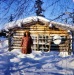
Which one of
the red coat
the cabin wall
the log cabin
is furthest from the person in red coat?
the cabin wall

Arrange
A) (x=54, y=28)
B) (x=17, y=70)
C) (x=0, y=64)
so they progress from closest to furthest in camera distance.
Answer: (x=17, y=70) < (x=0, y=64) < (x=54, y=28)

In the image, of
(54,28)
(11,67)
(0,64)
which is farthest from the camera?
(54,28)

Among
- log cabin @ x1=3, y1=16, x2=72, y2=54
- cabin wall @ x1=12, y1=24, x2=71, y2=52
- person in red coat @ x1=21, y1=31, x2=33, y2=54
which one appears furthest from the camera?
cabin wall @ x1=12, y1=24, x2=71, y2=52

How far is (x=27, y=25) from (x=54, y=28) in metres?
2.17

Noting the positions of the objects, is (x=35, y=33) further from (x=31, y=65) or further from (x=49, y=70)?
(x=49, y=70)

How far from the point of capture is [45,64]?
14000mm

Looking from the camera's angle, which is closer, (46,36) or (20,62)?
(20,62)

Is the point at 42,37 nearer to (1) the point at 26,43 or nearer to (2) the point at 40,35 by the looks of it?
(2) the point at 40,35

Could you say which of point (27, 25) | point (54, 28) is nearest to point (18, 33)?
point (27, 25)

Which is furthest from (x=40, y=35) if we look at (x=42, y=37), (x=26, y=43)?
(x=26, y=43)

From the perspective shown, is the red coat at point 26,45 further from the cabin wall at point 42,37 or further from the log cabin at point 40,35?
the cabin wall at point 42,37

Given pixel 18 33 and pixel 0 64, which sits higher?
pixel 18 33

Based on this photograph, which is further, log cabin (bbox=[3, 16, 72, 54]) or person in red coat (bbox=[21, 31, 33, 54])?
log cabin (bbox=[3, 16, 72, 54])

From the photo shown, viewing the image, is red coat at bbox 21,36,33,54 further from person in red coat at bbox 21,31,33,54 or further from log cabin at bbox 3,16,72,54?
log cabin at bbox 3,16,72,54
